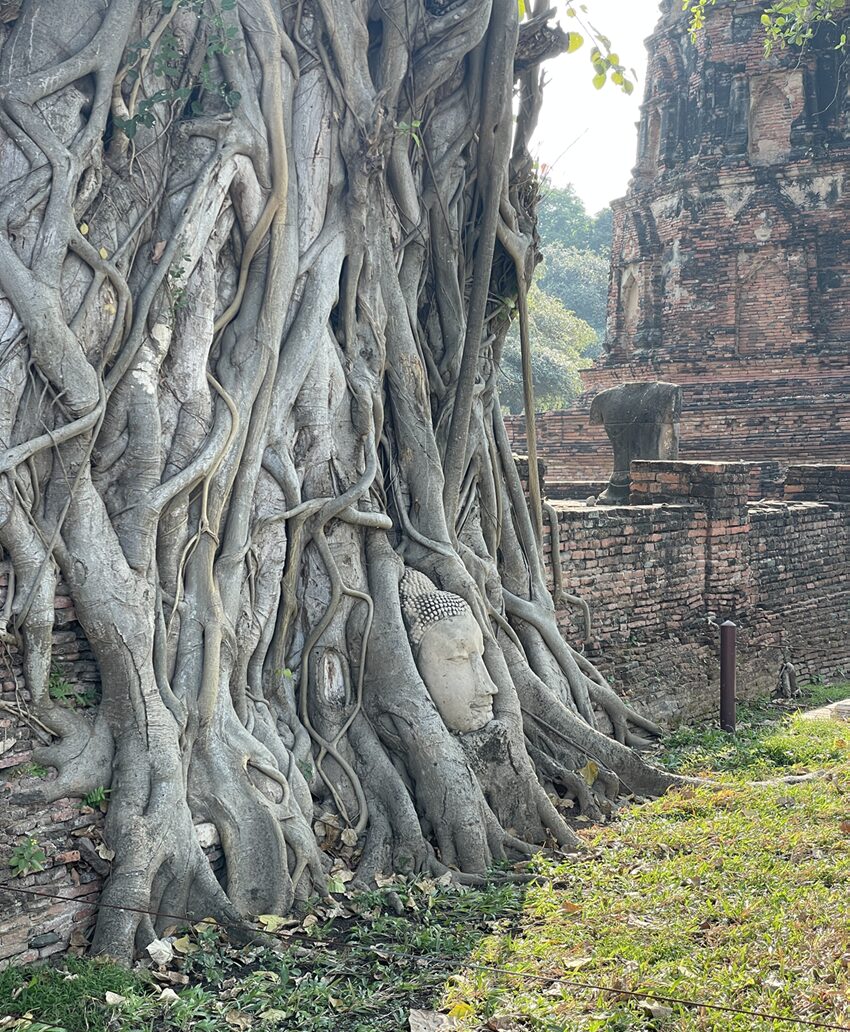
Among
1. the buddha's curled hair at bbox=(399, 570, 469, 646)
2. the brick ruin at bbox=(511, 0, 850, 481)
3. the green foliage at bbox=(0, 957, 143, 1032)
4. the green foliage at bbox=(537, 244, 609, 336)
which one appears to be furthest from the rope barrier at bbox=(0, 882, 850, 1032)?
the green foliage at bbox=(537, 244, 609, 336)

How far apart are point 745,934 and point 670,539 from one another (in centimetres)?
488

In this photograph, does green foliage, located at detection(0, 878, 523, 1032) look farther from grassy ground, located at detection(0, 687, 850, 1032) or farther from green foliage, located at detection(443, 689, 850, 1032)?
green foliage, located at detection(443, 689, 850, 1032)

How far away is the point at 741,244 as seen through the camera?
20.0 meters

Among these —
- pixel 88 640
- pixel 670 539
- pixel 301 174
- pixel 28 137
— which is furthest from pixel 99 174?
pixel 670 539

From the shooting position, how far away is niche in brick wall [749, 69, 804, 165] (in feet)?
64.8

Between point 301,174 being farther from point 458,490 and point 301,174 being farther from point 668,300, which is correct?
point 668,300

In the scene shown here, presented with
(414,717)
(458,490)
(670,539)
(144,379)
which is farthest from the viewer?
(670,539)

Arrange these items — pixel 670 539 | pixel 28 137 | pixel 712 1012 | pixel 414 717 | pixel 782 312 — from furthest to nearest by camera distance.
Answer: pixel 782 312
pixel 670 539
pixel 414 717
pixel 28 137
pixel 712 1012

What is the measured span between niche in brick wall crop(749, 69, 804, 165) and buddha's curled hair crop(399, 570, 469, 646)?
53.5ft

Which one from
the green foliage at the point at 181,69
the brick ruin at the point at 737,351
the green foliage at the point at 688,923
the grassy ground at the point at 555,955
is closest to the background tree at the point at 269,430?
the green foliage at the point at 181,69

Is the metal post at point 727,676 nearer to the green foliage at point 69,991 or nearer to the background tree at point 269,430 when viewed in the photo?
the background tree at point 269,430

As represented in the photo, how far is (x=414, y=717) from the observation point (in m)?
5.26

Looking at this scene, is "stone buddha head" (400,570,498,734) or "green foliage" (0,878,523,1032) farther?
"stone buddha head" (400,570,498,734)

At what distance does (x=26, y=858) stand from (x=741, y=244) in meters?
18.0
